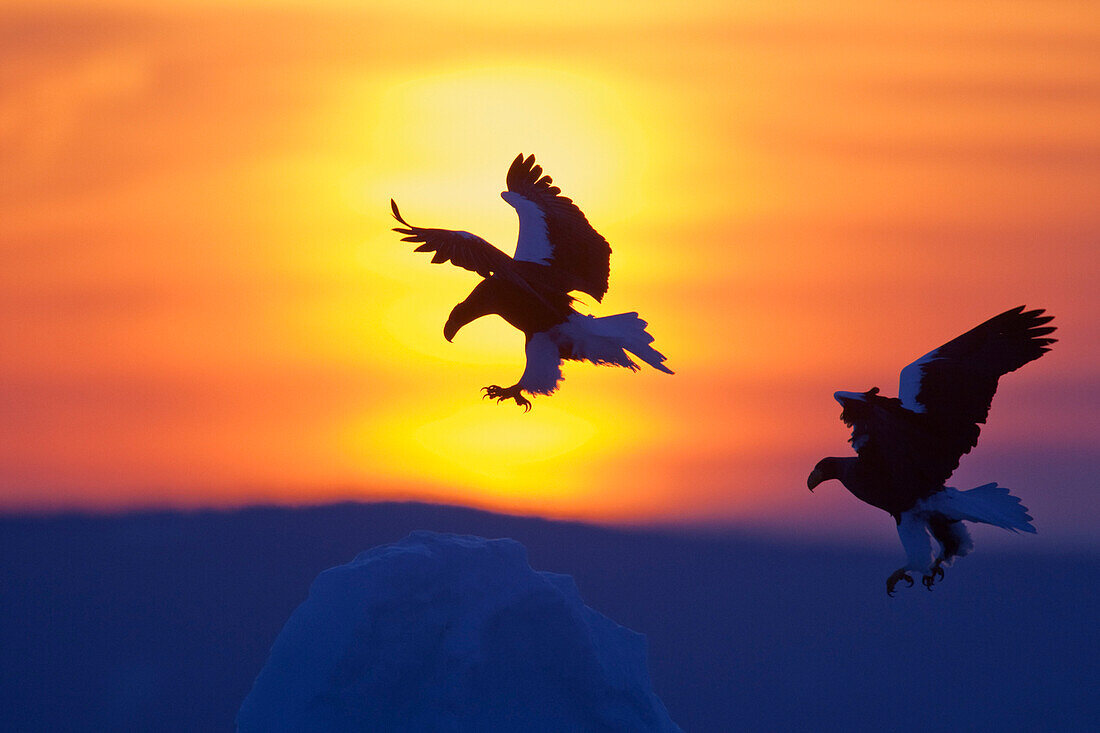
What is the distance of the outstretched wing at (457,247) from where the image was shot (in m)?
13.2

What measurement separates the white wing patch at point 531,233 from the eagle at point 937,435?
4023 millimetres

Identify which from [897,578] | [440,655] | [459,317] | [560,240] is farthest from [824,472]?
[440,655]


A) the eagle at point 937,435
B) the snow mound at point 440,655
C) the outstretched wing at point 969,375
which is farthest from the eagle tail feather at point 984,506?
the snow mound at point 440,655

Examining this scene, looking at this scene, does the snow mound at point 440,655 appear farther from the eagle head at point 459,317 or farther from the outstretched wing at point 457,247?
the outstretched wing at point 457,247

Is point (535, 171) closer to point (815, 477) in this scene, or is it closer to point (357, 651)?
point (815, 477)

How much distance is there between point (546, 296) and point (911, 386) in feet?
12.6

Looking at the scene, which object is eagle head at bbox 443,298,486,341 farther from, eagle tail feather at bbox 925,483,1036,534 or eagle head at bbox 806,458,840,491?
eagle tail feather at bbox 925,483,1036,534

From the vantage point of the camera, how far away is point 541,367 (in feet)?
49.2

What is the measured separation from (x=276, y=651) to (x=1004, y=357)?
9.33 m

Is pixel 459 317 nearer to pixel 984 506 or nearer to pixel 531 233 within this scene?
pixel 531 233

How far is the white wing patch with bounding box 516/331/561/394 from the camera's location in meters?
15.0

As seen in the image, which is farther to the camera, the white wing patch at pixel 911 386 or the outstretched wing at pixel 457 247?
the white wing patch at pixel 911 386

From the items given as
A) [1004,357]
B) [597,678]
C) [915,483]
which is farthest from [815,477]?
[597,678]

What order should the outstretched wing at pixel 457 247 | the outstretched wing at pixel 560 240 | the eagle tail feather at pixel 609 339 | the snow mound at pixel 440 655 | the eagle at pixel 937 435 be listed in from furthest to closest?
the snow mound at pixel 440 655, the outstretched wing at pixel 560 240, the eagle tail feather at pixel 609 339, the eagle at pixel 937 435, the outstretched wing at pixel 457 247
